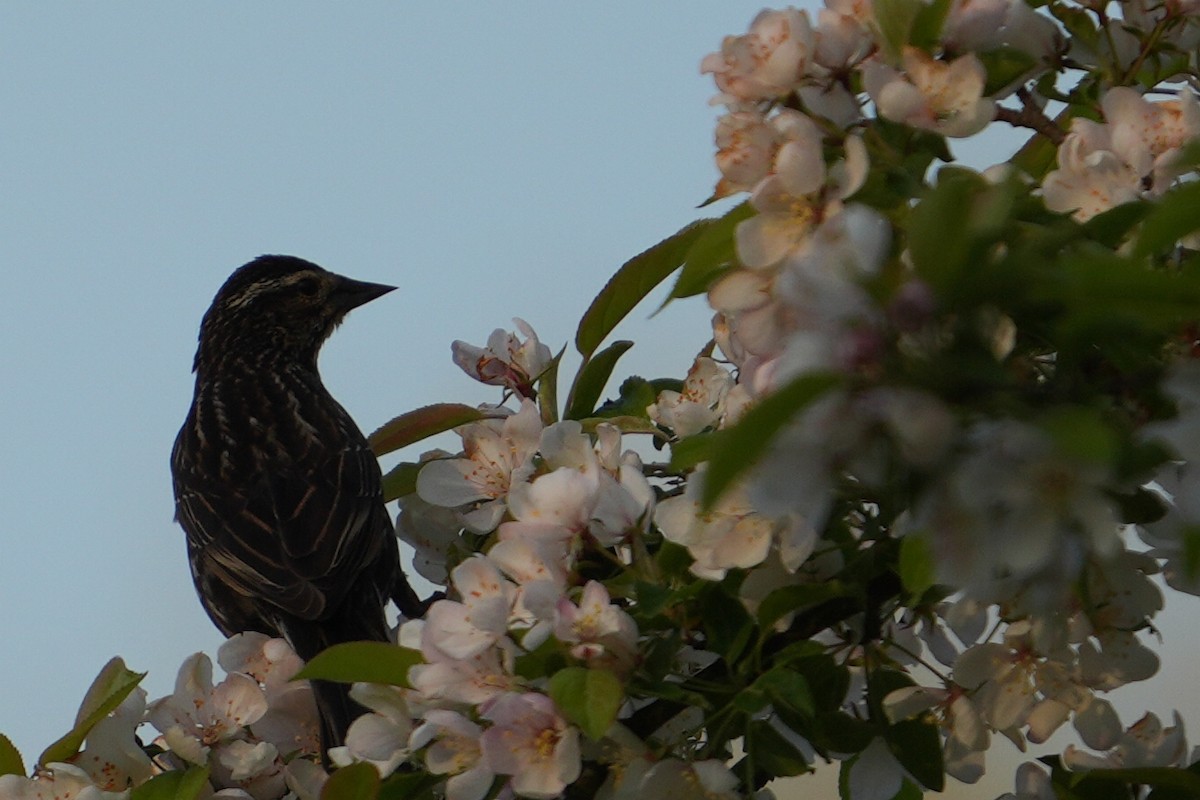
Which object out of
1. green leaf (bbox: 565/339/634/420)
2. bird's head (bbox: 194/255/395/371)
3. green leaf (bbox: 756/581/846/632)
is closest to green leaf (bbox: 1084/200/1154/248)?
green leaf (bbox: 756/581/846/632)

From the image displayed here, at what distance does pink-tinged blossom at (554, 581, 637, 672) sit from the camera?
1.96 metres

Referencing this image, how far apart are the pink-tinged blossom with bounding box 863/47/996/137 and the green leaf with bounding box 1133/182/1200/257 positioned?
57 cm

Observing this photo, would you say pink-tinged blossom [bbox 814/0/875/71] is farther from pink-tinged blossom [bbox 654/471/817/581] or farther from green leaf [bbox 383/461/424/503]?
green leaf [bbox 383/461/424/503]

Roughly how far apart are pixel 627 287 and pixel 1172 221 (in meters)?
1.52

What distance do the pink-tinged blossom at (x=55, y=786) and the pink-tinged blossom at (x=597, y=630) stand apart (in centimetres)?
89

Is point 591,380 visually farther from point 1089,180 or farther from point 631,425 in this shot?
point 1089,180

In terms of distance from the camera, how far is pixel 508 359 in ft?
9.97

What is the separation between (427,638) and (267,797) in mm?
793

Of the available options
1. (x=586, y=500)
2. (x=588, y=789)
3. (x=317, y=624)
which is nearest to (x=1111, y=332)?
(x=586, y=500)

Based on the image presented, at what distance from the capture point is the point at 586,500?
2.15m

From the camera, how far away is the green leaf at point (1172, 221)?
137 centimetres

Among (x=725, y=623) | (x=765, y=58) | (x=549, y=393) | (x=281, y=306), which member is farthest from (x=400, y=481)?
(x=281, y=306)

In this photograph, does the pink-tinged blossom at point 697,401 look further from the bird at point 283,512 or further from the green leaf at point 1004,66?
the bird at point 283,512

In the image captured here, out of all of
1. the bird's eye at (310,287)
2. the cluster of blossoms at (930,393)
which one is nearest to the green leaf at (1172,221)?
the cluster of blossoms at (930,393)
